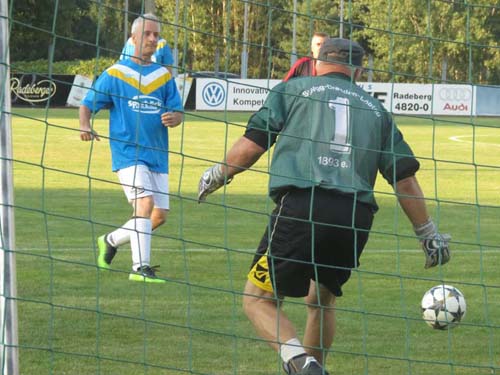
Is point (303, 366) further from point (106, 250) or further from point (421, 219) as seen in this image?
point (106, 250)

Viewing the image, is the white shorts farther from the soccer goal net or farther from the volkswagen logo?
the volkswagen logo

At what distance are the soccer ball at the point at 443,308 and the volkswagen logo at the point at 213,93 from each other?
1029 inches

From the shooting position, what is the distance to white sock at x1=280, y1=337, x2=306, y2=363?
552 centimetres

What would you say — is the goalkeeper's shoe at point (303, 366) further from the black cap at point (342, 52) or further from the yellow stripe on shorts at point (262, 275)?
the black cap at point (342, 52)

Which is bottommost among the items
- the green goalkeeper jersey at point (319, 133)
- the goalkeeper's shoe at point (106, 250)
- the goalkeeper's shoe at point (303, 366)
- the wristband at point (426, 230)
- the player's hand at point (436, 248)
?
the goalkeeper's shoe at point (303, 366)

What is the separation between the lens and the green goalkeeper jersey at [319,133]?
559cm

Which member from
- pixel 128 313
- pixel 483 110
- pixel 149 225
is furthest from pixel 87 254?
pixel 483 110

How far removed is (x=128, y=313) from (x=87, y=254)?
2.62m

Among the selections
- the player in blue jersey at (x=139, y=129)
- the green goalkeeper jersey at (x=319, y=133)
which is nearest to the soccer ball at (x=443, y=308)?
the green goalkeeper jersey at (x=319, y=133)

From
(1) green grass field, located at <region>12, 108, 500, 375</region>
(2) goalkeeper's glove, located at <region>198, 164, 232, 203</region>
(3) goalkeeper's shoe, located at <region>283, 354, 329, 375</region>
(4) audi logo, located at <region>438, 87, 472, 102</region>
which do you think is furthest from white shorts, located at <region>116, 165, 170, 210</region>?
(4) audi logo, located at <region>438, 87, 472, 102</region>

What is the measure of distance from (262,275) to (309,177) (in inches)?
21.7

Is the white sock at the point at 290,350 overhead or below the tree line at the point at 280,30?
below

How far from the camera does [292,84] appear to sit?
18.6 ft

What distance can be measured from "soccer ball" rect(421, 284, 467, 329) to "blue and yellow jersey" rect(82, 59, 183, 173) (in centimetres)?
278
